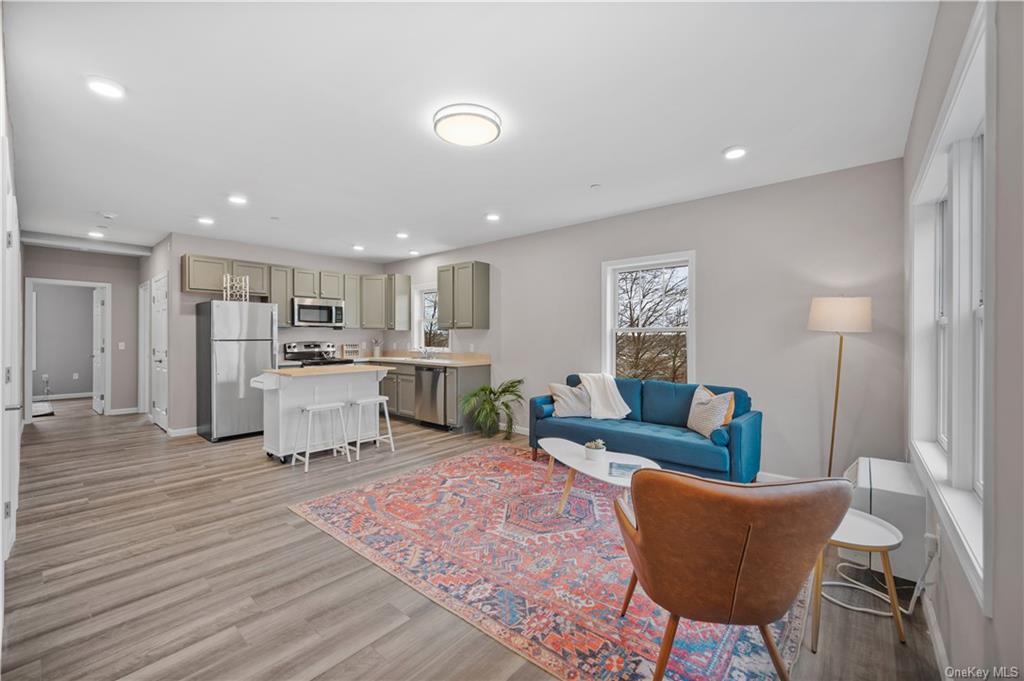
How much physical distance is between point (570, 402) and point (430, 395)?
2.40 metres

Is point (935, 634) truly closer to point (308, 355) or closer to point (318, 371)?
point (318, 371)

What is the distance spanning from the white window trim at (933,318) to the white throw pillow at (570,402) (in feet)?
8.21

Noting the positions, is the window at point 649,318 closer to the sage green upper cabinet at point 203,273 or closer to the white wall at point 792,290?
the white wall at point 792,290

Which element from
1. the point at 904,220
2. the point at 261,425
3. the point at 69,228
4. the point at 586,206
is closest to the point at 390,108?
the point at 586,206

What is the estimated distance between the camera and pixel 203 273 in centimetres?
575

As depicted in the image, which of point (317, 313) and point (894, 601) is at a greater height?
point (317, 313)

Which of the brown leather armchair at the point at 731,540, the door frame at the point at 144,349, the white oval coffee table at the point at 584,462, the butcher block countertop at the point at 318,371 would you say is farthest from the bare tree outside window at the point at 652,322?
the door frame at the point at 144,349

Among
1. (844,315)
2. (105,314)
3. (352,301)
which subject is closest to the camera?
(844,315)

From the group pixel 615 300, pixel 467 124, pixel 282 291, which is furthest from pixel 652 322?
pixel 282 291

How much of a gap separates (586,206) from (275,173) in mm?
2870

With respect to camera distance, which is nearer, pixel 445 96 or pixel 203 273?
pixel 445 96

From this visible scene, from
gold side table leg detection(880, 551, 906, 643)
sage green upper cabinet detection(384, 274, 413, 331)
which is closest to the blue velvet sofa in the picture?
gold side table leg detection(880, 551, 906, 643)

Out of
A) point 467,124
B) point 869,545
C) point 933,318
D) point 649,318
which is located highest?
point 467,124

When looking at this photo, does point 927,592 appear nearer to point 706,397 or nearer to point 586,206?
point 706,397
